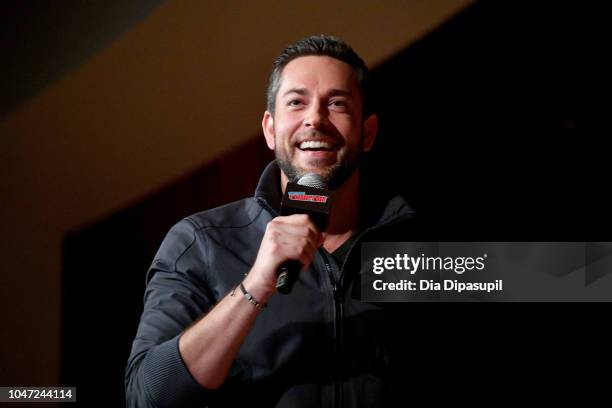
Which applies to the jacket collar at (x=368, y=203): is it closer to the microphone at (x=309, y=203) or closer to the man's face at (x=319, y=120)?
the man's face at (x=319, y=120)

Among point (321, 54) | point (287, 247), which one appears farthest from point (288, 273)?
point (321, 54)

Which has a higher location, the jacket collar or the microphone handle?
the jacket collar

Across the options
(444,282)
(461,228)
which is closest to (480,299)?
(444,282)

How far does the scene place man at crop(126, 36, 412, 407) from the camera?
114 cm

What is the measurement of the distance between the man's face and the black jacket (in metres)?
0.18

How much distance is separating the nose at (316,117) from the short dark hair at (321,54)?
0.13m

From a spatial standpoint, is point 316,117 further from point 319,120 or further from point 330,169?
point 330,169

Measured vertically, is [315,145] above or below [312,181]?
above

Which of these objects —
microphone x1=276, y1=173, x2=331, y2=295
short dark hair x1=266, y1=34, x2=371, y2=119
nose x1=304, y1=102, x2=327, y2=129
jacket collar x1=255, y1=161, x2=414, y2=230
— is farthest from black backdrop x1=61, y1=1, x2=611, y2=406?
microphone x1=276, y1=173, x2=331, y2=295

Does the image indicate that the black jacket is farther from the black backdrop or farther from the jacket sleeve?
the black backdrop

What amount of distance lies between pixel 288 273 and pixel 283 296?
0.27 m

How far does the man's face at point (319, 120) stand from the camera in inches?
56.6

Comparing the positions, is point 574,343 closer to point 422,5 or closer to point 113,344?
point 422,5

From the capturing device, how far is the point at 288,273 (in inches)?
42.0
